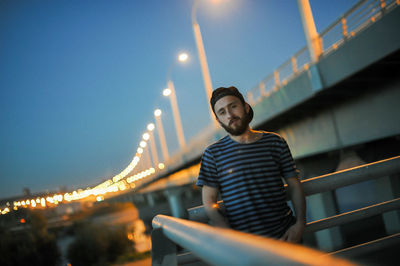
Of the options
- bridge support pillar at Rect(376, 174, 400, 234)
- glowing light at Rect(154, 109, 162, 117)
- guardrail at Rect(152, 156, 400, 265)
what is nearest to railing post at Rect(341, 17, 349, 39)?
bridge support pillar at Rect(376, 174, 400, 234)

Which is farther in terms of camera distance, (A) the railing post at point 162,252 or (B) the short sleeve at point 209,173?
(B) the short sleeve at point 209,173

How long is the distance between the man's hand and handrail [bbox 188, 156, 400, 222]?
0.83ft

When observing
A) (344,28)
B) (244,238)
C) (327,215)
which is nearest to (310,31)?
(344,28)

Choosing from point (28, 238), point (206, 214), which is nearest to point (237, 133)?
point (206, 214)

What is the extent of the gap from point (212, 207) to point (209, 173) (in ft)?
0.79

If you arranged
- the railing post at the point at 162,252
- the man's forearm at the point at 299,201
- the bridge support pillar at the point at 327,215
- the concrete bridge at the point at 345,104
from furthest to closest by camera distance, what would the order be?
the bridge support pillar at the point at 327,215
the concrete bridge at the point at 345,104
the man's forearm at the point at 299,201
the railing post at the point at 162,252

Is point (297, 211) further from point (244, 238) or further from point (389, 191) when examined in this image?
point (389, 191)

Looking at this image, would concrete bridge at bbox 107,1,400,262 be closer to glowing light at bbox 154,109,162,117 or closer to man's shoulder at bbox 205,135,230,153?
man's shoulder at bbox 205,135,230,153

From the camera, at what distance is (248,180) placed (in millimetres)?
2379

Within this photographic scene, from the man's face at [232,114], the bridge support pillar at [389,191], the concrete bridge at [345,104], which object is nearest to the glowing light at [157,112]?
the concrete bridge at [345,104]

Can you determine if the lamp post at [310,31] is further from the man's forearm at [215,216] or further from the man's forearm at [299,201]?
the man's forearm at [215,216]

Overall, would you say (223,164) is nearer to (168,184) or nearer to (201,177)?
(201,177)

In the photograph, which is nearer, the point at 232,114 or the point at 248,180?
the point at 248,180

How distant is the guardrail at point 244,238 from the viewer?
0.64 m
